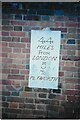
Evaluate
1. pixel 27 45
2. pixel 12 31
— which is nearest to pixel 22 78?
pixel 27 45

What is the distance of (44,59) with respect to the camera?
3008mm

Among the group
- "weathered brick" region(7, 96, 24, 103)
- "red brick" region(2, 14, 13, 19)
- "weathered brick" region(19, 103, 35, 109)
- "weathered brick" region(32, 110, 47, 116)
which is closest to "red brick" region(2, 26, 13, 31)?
"red brick" region(2, 14, 13, 19)

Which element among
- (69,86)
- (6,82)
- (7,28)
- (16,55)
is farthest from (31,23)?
(69,86)

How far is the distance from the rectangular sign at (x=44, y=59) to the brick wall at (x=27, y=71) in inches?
2.1

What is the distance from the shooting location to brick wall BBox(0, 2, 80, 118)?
2.95 metres

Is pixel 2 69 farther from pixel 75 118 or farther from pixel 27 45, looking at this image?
pixel 75 118

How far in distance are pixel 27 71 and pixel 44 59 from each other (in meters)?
0.27

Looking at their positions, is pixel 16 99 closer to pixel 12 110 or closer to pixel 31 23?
pixel 12 110

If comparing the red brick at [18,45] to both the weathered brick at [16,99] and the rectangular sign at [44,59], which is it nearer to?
the rectangular sign at [44,59]

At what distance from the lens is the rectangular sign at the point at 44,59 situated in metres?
2.97

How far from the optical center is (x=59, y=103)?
120 inches

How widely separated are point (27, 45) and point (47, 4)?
0.57m

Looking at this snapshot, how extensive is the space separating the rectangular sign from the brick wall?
53 mm

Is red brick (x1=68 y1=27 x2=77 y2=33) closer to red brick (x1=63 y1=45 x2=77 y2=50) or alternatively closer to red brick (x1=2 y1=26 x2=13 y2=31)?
red brick (x1=63 y1=45 x2=77 y2=50)
